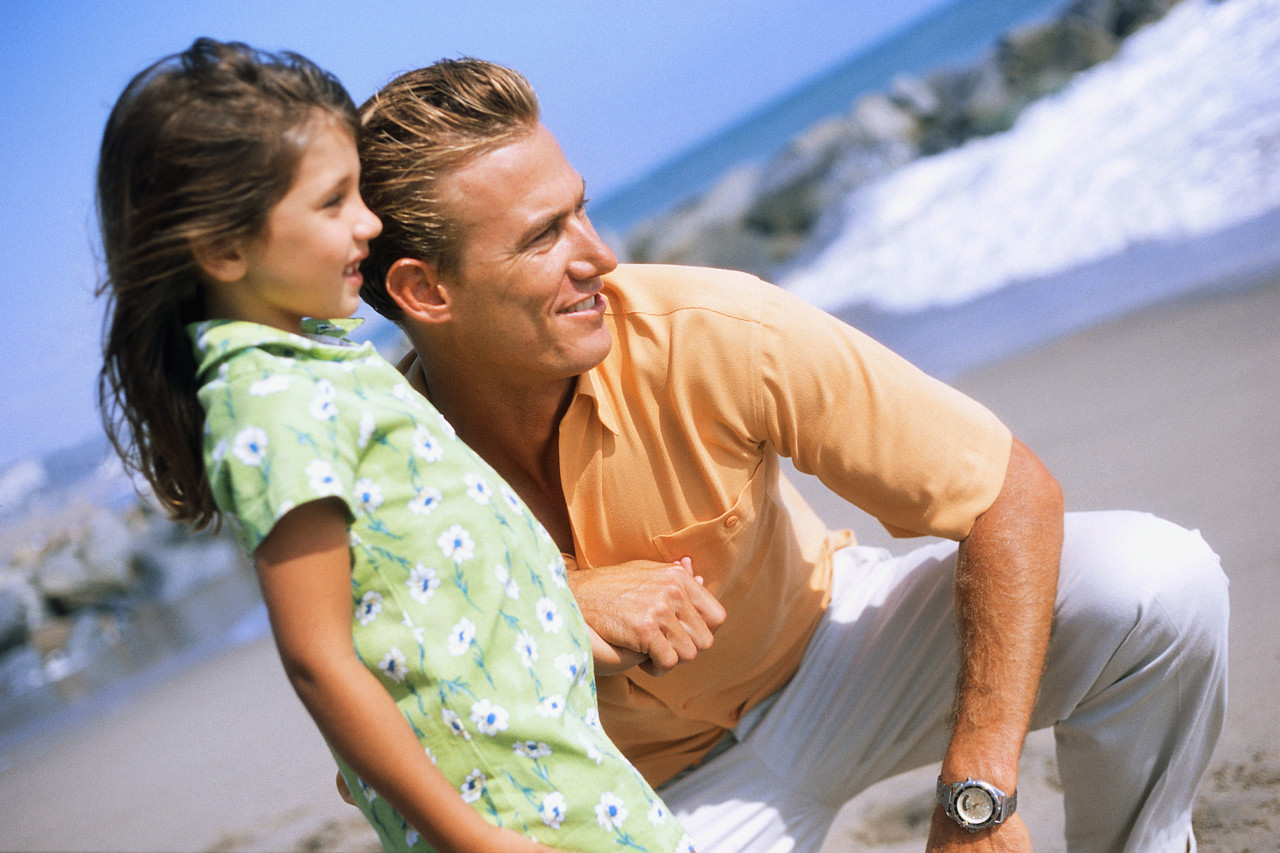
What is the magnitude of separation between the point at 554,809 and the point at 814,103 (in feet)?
107

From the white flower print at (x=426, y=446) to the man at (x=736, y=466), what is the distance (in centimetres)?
55

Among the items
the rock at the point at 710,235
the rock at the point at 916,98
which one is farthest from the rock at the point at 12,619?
the rock at the point at 916,98

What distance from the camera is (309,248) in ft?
4.61

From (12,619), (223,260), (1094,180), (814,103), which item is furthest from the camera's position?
(814,103)

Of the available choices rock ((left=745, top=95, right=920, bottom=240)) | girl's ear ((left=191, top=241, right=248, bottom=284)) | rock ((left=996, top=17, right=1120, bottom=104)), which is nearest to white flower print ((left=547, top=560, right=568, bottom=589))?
girl's ear ((left=191, top=241, right=248, bottom=284))

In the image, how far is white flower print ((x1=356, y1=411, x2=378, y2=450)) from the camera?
4.42 feet

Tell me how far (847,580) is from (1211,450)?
1.82m

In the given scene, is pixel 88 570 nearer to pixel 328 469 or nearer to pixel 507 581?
pixel 507 581

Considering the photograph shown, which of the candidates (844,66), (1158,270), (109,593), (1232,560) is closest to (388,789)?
(1232,560)

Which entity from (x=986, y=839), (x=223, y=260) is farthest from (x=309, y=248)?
(x=986, y=839)

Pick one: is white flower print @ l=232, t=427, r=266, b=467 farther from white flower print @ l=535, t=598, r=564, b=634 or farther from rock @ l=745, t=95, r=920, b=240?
rock @ l=745, t=95, r=920, b=240

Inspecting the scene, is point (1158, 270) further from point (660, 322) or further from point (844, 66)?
point (844, 66)

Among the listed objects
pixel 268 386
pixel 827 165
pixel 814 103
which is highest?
pixel 268 386

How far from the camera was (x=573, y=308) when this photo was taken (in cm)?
200
